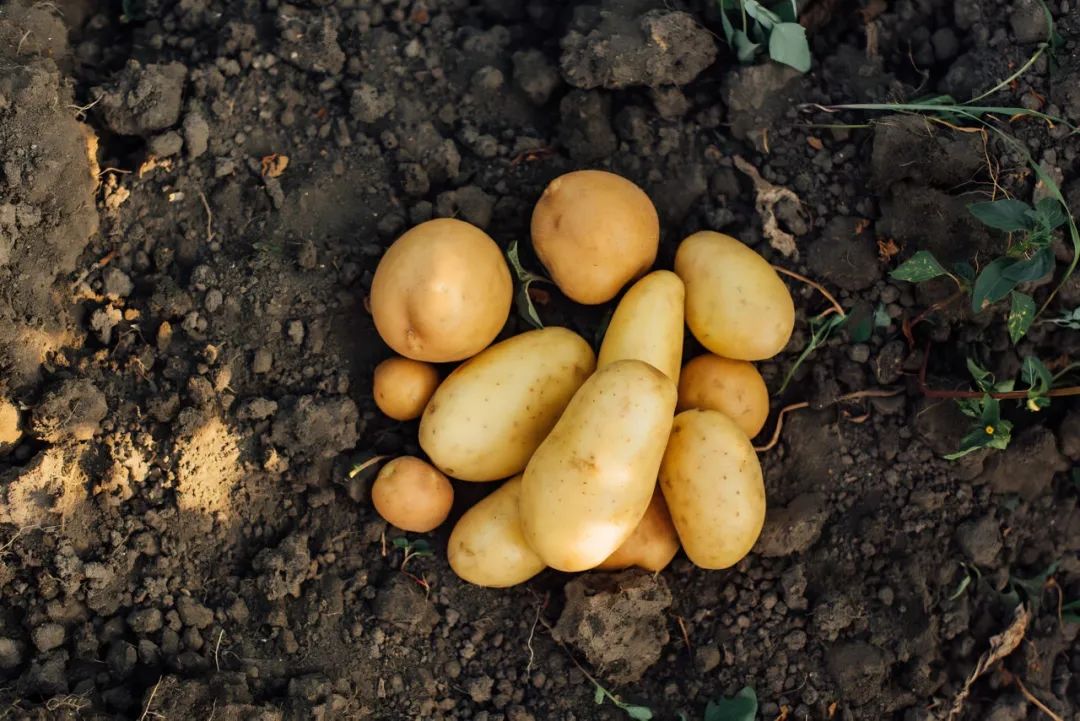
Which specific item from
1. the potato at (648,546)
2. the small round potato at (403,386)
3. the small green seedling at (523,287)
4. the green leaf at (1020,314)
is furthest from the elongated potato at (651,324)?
the green leaf at (1020,314)

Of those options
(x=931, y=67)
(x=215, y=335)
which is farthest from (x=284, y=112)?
(x=931, y=67)

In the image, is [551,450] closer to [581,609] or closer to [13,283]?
[581,609]

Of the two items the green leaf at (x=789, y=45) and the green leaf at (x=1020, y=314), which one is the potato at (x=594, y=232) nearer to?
the green leaf at (x=789, y=45)

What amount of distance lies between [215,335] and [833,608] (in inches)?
70.5

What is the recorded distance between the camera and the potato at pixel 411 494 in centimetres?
264

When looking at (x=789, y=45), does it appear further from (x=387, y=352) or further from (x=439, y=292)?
(x=387, y=352)

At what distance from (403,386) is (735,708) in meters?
1.19

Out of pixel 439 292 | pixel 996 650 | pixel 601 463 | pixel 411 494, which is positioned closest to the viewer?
pixel 601 463

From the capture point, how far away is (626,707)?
8.62 ft

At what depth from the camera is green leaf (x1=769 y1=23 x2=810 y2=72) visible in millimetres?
2832

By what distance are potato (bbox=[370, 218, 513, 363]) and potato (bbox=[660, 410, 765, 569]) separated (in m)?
0.58

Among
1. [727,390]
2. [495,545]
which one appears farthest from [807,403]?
[495,545]

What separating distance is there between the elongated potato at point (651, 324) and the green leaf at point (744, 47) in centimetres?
70

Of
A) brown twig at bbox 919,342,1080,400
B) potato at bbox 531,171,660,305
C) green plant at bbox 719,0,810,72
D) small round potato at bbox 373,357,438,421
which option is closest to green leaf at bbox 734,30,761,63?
green plant at bbox 719,0,810,72
